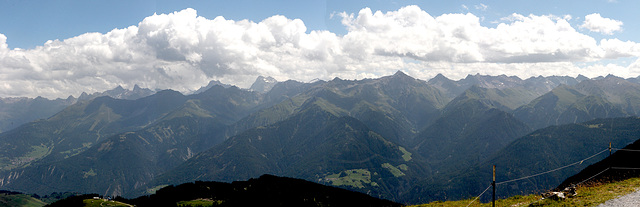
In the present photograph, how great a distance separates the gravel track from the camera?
31.0 m

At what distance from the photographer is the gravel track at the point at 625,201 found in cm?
3103

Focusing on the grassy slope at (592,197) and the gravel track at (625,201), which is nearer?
the gravel track at (625,201)

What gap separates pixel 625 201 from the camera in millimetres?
31812

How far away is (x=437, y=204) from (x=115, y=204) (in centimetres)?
10169

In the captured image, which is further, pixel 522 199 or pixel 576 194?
pixel 522 199

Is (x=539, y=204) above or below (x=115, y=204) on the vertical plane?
above

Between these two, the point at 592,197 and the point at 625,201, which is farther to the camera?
the point at 592,197

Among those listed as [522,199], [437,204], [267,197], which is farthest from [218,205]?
[522,199]

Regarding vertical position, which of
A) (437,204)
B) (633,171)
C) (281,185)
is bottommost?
(281,185)

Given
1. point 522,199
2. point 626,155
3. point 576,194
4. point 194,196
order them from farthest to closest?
A: point 194,196, point 626,155, point 522,199, point 576,194

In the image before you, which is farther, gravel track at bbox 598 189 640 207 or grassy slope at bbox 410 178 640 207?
grassy slope at bbox 410 178 640 207

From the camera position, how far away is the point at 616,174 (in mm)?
45594

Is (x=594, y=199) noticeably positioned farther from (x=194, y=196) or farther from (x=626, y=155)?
(x=194, y=196)

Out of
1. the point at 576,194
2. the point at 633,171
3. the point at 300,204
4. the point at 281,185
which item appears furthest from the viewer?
the point at 281,185
